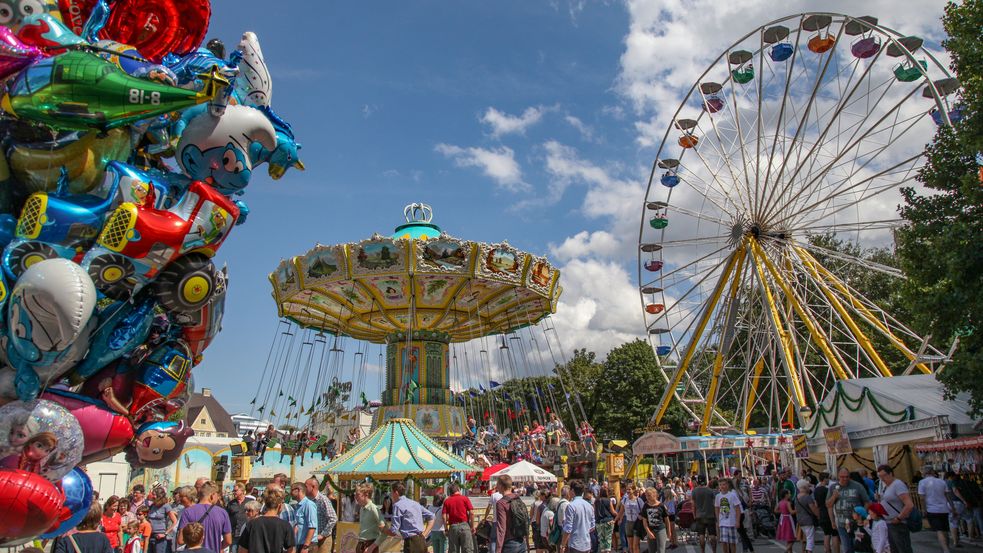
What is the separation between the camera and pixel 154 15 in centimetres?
759

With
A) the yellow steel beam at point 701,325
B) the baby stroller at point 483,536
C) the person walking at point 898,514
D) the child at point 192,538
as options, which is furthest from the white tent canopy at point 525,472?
the child at point 192,538

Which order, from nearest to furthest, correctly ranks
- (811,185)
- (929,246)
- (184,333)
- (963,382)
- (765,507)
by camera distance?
(184,333) → (963,382) → (929,246) → (765,507) → (811,185)

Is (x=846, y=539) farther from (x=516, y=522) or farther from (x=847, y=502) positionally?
(x=516, y=522)

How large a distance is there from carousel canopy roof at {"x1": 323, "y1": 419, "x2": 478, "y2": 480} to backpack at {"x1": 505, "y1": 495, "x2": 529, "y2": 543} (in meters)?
5.05

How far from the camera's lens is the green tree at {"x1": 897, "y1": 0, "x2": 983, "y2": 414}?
10719mm

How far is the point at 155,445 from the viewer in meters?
6.74

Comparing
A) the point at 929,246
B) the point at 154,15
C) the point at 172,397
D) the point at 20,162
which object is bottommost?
the point at 172,397

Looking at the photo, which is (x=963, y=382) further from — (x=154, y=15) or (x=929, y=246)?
(x=154, y=15)

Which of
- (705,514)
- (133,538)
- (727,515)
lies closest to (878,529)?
(727,515)

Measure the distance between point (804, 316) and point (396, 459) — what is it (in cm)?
1381

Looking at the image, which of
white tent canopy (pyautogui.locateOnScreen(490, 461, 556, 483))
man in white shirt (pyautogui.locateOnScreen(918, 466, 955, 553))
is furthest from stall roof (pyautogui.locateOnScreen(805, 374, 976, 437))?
white tent canopy (pyautogui.locateOnScreen(490, 461, 556, 483))

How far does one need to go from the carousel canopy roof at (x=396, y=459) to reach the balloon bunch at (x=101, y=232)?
6558mm

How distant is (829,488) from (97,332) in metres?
9.44

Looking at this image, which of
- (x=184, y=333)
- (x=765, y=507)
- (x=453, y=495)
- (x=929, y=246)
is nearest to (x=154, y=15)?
(x=184, y=333)
